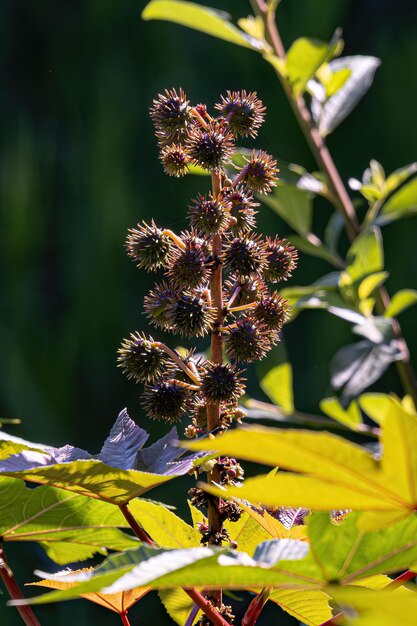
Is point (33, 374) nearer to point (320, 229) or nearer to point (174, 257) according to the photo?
point (320, 229)

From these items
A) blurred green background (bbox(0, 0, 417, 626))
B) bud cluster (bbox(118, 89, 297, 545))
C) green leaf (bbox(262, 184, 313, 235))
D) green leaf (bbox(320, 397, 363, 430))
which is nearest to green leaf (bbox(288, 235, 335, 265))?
green leaf (bbox(262, 184, 313, 235))

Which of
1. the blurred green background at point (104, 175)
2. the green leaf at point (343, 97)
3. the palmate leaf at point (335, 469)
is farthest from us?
the blurred green background at point (104, 175)

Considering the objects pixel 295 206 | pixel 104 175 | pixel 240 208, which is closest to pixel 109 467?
pixel 240 208

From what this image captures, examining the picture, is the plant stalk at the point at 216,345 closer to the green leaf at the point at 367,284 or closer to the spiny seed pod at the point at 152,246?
the spiny seed pod at the point at 152,246

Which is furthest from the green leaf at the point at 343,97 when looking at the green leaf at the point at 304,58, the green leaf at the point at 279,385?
the green leaf at the point at 279,385

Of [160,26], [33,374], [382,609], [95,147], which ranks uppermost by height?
[160,26]

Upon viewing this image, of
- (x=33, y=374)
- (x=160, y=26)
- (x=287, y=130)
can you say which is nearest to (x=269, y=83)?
(x=287, y=130)

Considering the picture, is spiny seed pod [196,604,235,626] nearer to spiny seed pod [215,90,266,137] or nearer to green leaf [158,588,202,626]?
green leaf [158,588,202,626]
